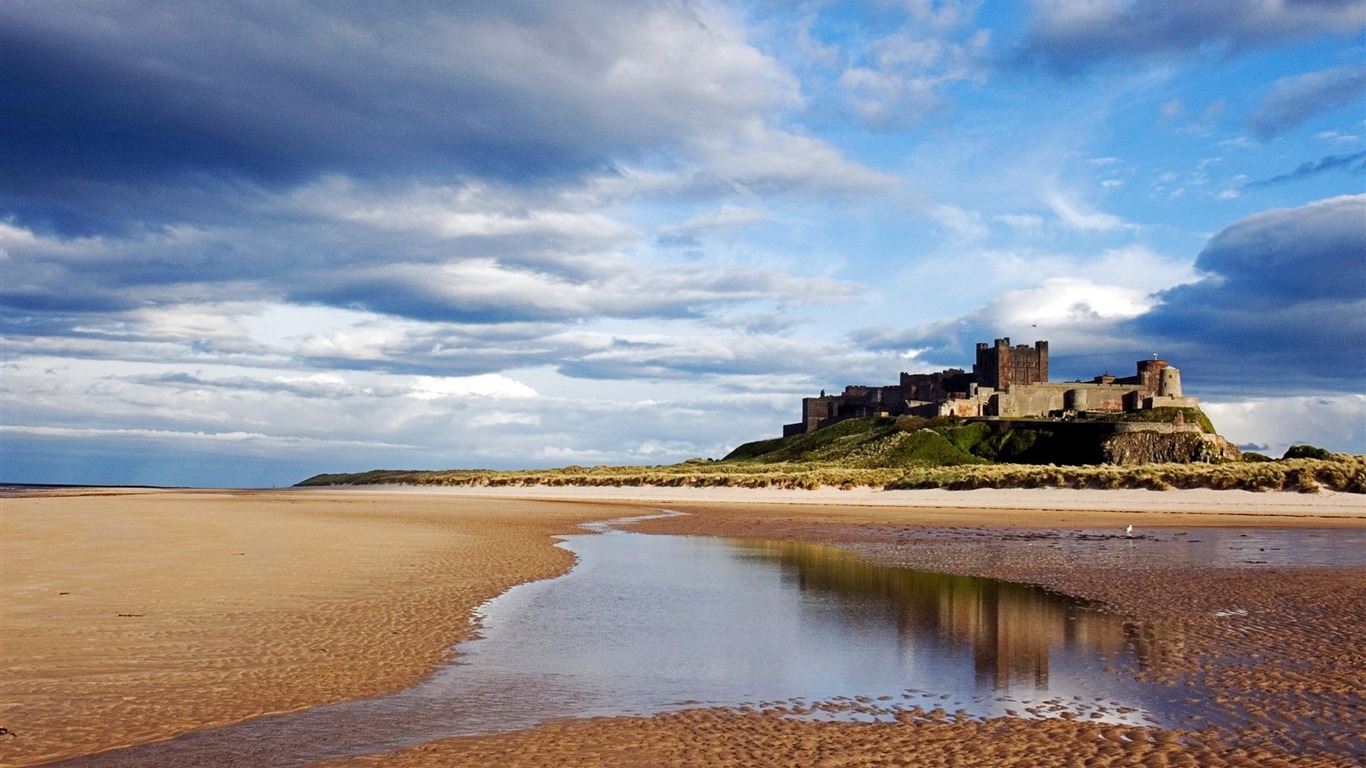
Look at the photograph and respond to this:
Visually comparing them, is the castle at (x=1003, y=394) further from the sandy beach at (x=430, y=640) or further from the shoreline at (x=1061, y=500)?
the sandy beach at (x=430, y=640)

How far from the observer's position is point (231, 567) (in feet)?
62.1

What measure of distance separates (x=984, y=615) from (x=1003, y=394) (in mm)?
99693

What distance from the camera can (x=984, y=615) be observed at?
1511 centimetres

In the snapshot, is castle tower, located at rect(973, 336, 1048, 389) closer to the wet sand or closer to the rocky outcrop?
the rocky outcrop

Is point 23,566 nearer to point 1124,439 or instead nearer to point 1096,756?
point 1096,756

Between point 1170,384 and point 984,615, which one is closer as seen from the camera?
point 984,615

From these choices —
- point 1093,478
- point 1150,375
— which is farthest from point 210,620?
point 1150,375

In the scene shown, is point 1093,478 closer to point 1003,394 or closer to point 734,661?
point 734,661

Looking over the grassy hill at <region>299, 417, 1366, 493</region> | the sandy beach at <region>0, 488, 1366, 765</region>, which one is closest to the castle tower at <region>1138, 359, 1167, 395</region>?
the grassy hill at <region>299, 417, 1366, 493</region>

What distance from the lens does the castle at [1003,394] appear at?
4306 inches

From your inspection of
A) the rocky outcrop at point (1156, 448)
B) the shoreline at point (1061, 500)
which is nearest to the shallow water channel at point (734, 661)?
the shoreline at point (1061, 500)

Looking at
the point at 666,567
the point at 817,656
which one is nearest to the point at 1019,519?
the point at 666,567

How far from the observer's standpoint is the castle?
109m

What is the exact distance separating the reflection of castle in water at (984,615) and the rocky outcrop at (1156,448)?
70793mm
